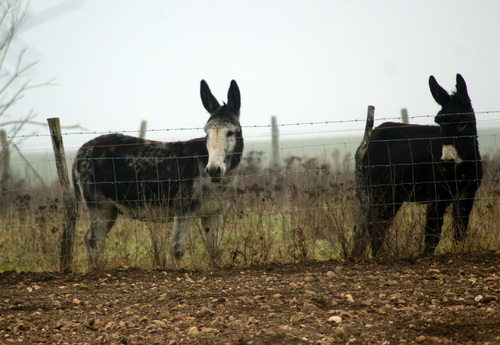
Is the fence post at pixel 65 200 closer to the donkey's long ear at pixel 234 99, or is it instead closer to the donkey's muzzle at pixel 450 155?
the donkey's long ear at pixel 234 99

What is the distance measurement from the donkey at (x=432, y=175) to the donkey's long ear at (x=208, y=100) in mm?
2086

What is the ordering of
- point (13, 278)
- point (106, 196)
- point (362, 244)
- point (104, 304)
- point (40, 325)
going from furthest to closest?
point (106, 196) < point (362, 244) < point (13, 278) < point (104, 304) < point (40, 325)

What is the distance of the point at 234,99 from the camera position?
292 inches

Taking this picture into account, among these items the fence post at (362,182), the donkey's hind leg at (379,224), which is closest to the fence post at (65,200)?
Answer: the fence post at (362,182)

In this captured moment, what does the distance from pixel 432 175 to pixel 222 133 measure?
2.88m

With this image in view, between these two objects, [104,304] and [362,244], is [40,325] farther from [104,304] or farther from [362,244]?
[362,244]

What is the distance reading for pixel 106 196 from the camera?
7836mm

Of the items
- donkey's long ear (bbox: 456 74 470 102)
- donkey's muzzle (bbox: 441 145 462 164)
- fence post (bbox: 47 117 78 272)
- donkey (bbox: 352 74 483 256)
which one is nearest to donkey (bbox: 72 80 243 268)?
fence post (bbox: 47 117 78 272)

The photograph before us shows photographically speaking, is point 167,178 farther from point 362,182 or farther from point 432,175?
point 432,175

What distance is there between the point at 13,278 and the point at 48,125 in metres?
2.12

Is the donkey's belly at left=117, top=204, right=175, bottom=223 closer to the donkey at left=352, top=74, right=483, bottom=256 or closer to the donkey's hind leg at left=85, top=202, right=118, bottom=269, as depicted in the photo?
the donkey's hind leg at left=85, top=202, right=118, bottom=269

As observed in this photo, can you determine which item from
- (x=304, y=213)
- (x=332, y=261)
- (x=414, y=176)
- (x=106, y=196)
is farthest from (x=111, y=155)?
(x=414, y=176)

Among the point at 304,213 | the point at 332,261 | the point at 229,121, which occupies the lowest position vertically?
the point at 332,261

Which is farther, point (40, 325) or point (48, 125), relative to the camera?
point (48, 125)
